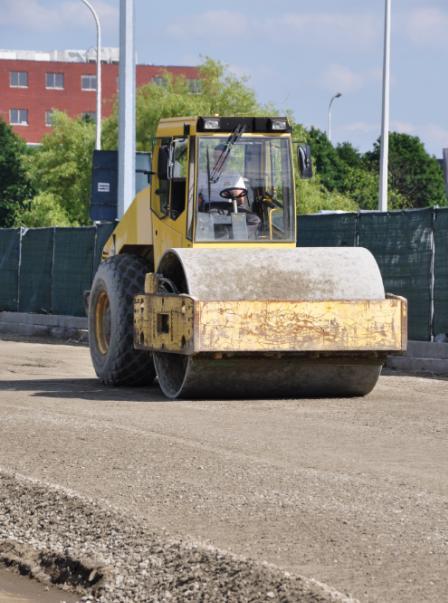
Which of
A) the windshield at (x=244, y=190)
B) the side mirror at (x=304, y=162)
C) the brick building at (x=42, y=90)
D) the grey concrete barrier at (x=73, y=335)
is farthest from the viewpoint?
the brick building at (x=42, y=90)

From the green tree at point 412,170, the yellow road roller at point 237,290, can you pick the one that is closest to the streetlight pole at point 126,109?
the yellow road roller at point 237,290

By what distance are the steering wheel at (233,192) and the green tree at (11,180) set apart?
68.8 m

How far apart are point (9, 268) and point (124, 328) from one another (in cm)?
1733

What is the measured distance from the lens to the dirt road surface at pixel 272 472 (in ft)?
24.2

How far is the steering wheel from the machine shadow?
2301 millimetres

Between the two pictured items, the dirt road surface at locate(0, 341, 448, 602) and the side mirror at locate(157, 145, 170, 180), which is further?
the side mirror at locate(157, 145, 170, 180)

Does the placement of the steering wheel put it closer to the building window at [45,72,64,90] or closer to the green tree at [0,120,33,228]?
the green tree at [0,120,33,228]

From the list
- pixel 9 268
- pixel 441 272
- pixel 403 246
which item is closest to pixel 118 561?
pixel 441 272

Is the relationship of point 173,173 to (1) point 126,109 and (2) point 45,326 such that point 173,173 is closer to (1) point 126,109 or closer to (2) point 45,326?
(1) point 126,109

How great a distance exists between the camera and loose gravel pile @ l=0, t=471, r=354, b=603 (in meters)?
6.73

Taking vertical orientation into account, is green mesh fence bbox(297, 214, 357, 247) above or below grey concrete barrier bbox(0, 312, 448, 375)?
above

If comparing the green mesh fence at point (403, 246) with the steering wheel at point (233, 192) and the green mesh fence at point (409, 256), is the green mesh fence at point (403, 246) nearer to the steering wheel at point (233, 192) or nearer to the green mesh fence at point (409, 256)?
the green mesh fence at point (409, 256)

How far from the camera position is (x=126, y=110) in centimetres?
2706

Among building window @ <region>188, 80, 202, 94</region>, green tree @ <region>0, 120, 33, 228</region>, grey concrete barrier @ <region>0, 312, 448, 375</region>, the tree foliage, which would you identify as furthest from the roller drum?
green tree @ <region>0, 120, 33, 228</region>
